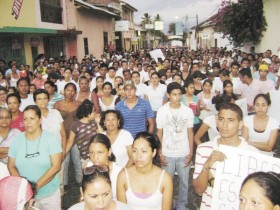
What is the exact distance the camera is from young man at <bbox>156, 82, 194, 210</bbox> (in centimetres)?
489

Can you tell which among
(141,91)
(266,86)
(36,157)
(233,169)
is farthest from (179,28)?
(233,169)

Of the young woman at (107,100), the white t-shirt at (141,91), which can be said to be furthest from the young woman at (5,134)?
the white t-shirt at (141,91)

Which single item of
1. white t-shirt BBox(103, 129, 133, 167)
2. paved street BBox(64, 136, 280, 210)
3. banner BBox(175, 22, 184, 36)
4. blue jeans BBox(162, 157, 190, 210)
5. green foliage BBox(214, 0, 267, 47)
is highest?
banner BBox(175, 22, 184, 36)

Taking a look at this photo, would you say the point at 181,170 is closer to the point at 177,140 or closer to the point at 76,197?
the point at 177,140

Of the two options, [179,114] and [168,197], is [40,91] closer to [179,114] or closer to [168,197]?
[179,114]

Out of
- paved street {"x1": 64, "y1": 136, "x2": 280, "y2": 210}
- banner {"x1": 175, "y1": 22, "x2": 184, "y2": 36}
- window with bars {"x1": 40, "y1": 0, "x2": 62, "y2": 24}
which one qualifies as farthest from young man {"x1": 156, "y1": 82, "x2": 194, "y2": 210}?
banner {"x1": 175, "y1": 22, "x2": 184, "y2": 36}

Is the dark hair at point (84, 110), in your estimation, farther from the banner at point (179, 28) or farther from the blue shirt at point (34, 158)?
the banner at point (179, 28)

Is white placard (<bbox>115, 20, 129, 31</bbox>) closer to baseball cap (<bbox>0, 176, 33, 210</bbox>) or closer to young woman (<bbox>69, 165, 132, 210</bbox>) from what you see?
baseball cap (<bbox>0, 176, 33, 210</bbox>)

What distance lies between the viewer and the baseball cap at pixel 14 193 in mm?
2691

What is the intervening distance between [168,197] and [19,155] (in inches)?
67.2

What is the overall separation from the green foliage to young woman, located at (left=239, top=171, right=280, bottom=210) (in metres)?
18.5

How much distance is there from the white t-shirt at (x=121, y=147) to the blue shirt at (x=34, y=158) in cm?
76

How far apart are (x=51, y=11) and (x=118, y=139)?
19.0 metres

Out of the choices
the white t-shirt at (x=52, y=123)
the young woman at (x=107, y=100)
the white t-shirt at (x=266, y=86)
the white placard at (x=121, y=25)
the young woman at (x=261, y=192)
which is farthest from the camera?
the white placard at (x=121, y=25)
